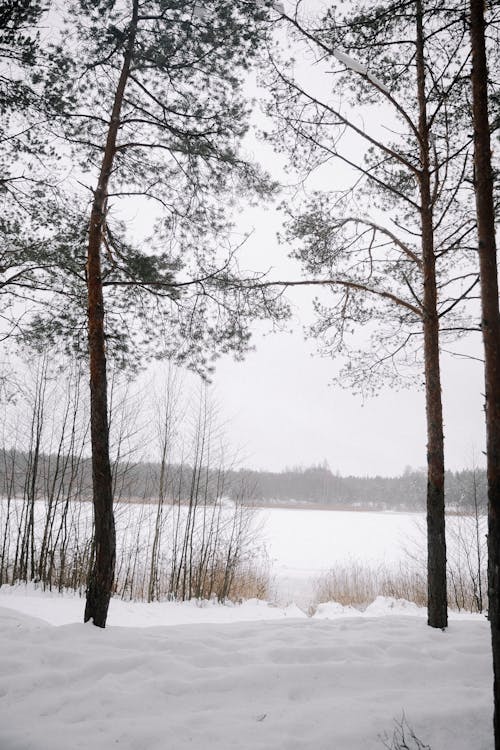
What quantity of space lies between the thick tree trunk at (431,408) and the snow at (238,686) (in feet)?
1.44

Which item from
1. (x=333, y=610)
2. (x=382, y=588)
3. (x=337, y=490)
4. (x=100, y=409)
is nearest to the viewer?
(x=100, y=409)

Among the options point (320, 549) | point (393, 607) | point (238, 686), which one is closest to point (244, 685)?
point (238, 686)

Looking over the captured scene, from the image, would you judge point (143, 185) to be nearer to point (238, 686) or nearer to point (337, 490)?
point (238, 686)

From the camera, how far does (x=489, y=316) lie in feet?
8.36

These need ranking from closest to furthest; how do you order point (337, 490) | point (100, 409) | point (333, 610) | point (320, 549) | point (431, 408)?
point (100, 409) < point (431, 408) < point (333, 610) < point (320, 549) < point (337, 490)

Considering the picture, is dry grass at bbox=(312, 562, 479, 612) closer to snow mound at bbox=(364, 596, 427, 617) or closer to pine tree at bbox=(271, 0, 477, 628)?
snow mound at bbox=(364, 596, 427, 617)

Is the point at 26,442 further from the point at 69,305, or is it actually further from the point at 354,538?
the point at 354,538

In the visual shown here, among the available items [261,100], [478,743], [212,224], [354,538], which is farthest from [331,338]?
[354,538]

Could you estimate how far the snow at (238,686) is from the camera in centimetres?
226

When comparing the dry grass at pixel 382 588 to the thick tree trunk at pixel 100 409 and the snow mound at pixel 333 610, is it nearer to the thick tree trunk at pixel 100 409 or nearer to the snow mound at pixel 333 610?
the snow mound at pixel 333 610

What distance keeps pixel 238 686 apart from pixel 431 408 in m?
3.48

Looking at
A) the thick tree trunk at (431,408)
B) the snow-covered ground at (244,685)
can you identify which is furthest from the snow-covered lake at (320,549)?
the snow-covered ground at (244,685)

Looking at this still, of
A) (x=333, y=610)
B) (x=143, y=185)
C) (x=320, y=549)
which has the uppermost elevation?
(x=143, y=185)

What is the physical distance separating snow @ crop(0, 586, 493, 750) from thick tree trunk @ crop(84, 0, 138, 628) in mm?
396
